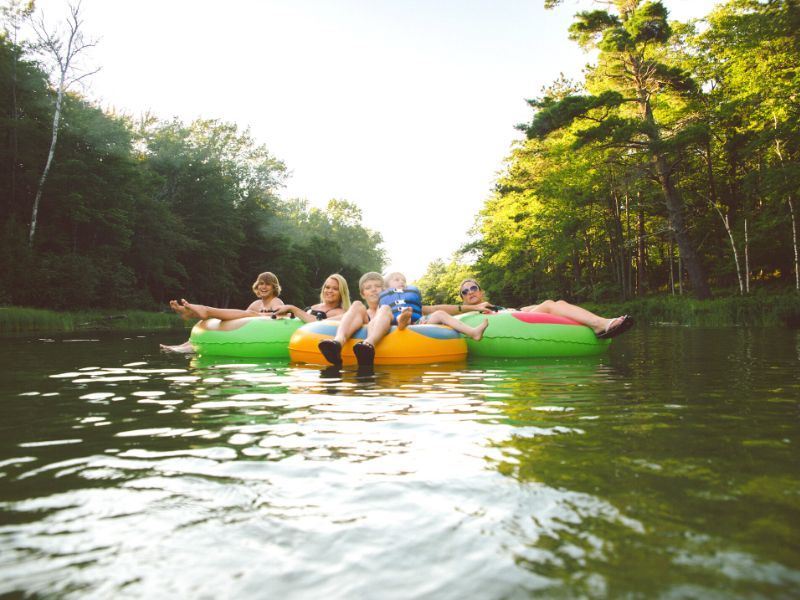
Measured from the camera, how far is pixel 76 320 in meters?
17.7

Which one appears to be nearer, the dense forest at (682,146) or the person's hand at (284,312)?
the person's hand at (284,312)

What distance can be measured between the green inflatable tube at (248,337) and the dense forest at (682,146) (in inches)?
494

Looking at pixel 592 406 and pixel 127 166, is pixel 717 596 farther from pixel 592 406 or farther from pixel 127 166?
pixel 127 166

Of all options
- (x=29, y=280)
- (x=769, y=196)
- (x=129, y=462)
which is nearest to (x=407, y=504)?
(x=129, y=462)

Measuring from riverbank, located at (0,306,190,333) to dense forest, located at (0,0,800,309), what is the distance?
133 cm

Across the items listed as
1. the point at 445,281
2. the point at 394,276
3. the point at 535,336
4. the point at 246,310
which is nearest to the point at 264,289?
the point at 246,310

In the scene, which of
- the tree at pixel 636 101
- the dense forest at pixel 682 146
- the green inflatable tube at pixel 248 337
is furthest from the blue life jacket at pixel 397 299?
the tree at pixel 636 101

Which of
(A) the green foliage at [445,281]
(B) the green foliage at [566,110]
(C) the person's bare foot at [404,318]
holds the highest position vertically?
(B) the green foliage at [566,110]

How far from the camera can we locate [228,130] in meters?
39.1

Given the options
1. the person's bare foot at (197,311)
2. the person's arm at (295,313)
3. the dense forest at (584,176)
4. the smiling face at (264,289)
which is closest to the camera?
the person's arm at (295,313)

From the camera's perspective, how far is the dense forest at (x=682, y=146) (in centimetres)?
1494

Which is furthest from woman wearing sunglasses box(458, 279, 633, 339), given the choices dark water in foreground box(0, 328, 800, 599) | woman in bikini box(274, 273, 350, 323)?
dark water in foreground box(0, 328, 800, 599)

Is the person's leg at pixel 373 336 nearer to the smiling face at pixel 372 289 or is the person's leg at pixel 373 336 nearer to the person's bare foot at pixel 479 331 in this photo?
the smiling face at pixel 372 289

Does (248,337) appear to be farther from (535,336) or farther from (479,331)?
(535,336)
